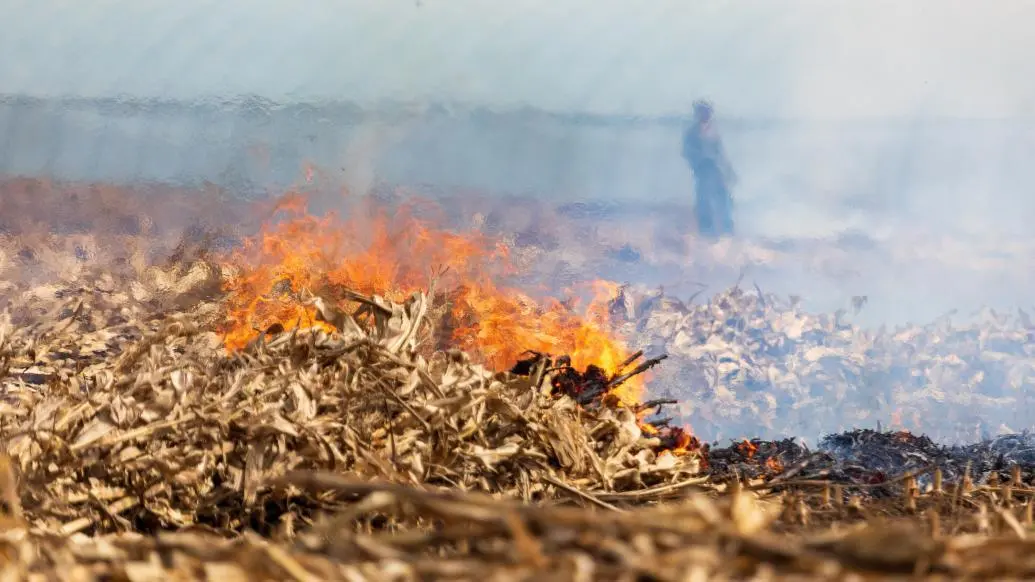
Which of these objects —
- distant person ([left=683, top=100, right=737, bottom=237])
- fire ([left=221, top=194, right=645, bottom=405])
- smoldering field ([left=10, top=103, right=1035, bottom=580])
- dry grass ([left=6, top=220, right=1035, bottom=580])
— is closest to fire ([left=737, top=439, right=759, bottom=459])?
smoldering field ([left=10, top=103, right=1035, bottom=580])

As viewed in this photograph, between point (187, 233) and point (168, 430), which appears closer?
point (168, 430)

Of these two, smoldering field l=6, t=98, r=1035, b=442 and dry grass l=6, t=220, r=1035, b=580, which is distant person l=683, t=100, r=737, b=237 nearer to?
smoldering field l=6, t=98, r=1035, b=442

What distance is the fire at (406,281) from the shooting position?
4719mm

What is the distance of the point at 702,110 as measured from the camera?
24.3 feet

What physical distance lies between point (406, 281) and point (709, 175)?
10.2 ft

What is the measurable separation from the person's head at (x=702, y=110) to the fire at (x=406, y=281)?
1.52 meters

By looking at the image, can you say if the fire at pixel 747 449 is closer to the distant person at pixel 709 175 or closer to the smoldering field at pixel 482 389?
the smoldering field at pixel 482 389

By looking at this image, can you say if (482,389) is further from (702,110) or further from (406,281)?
(702,110)

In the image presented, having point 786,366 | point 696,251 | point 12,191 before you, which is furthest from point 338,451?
point 12,191

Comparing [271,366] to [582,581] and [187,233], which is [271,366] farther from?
[187,233]

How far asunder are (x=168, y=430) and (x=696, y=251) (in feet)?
20.1

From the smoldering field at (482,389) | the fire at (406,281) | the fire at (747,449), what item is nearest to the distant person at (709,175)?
the smoldering field at (482,389)

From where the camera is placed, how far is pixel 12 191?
24.9ft

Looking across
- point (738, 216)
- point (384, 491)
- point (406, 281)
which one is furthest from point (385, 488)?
point (738, 216)
